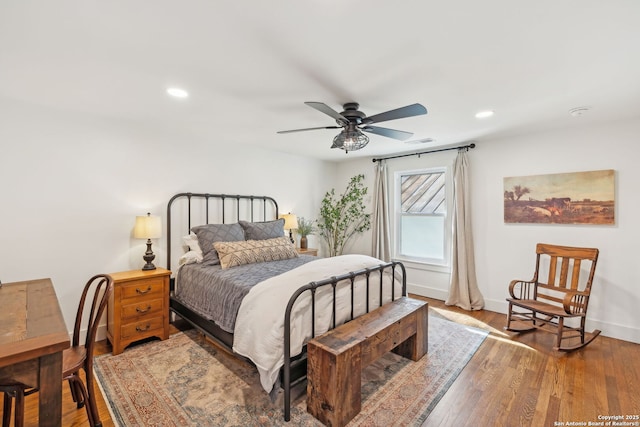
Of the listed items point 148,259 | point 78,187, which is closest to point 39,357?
point 148,259

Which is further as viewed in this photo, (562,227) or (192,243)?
(562,227)

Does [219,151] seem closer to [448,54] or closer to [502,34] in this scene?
[448,54]

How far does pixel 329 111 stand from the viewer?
2170 millimetres

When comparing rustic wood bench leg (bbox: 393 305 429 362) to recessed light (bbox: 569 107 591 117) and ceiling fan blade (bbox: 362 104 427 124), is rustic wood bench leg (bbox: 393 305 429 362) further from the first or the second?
recessed light (bbox: 569 107 591 117)

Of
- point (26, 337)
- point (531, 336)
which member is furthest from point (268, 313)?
point (531, 336)

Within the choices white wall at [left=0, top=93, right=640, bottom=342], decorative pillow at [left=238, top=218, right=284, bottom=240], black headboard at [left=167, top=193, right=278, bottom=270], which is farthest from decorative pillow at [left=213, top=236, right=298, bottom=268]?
white wall at [left=0, top=93, right=640, bottom=342]

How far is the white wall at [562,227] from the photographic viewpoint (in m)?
3.11

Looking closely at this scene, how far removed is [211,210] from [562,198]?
4413 mm

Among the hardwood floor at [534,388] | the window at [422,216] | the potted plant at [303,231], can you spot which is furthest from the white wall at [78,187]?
the window at [422,216]

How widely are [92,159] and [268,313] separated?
2.55 metres

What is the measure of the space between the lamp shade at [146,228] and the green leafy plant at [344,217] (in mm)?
2856

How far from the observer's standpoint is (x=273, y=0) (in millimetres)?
1368

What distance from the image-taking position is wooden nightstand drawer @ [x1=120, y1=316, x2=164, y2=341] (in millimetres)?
2783

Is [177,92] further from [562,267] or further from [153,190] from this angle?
[562,267]
